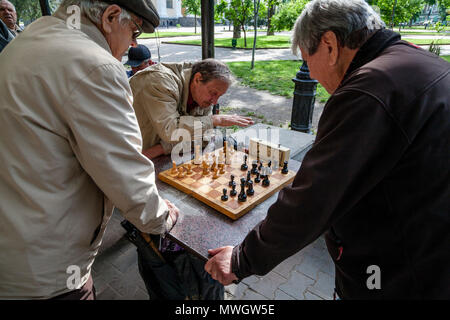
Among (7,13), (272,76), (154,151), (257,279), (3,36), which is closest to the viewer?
(154,151)

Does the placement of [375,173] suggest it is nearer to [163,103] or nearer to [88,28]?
[88,28]

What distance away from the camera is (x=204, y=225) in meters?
1.56

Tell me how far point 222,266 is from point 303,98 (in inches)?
141

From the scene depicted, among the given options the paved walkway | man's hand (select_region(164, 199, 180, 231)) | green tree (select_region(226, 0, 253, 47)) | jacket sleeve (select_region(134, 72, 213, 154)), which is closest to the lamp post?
the paved walkway

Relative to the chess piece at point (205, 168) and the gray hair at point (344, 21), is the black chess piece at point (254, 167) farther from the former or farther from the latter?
the gray hair at point (344, 21)

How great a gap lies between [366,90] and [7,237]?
1.46 meters

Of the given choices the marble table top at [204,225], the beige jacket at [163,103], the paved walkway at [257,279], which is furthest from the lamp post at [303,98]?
the marble table top at [204,225]

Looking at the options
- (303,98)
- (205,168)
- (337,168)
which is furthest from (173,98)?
(303,98)

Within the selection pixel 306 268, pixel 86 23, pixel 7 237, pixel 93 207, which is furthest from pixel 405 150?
pixel 306 268

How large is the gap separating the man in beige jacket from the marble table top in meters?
0.66

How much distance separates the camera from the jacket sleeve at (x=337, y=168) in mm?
907

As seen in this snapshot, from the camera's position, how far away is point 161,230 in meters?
1.42

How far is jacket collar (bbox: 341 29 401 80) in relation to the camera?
109 cm
